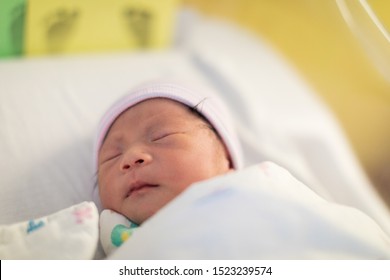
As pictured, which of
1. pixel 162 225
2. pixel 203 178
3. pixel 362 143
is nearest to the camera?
pixel 162 225

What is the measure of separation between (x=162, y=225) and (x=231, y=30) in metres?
0.84

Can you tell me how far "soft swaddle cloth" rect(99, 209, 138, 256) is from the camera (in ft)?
2.13

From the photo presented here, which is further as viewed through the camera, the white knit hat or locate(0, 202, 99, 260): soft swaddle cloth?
the white knit hat

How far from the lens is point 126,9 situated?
110 centimetres

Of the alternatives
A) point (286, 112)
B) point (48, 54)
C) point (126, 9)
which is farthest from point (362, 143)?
point (48, 54)

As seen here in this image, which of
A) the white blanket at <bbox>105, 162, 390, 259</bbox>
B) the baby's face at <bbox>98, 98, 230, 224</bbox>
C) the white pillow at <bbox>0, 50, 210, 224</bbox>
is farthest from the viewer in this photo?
the white pillow at <bbox>0, 50, 210, 224</bbox>

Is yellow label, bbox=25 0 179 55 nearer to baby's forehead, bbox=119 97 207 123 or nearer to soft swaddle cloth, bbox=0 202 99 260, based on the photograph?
baby's forehead, bbox=119 97 207 123

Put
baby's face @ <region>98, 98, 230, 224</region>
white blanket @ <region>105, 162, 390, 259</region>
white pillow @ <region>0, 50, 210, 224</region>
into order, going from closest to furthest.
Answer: white blanket @ <region>105, 162, 390, 259</region>, baby's face @ <region>98, 98, 230, 224</region>, white pillow @ <region>0, 50, 210, 224</region>

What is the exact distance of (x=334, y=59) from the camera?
3.75ft

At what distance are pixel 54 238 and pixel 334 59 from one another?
798mm

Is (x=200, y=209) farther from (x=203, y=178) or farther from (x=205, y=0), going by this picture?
(x=205, y=0)

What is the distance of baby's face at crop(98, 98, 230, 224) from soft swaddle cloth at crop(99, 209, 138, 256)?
0.01 m

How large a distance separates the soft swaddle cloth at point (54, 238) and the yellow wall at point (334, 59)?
55 cm

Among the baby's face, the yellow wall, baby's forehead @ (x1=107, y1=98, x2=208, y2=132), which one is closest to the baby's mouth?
the baby's face
